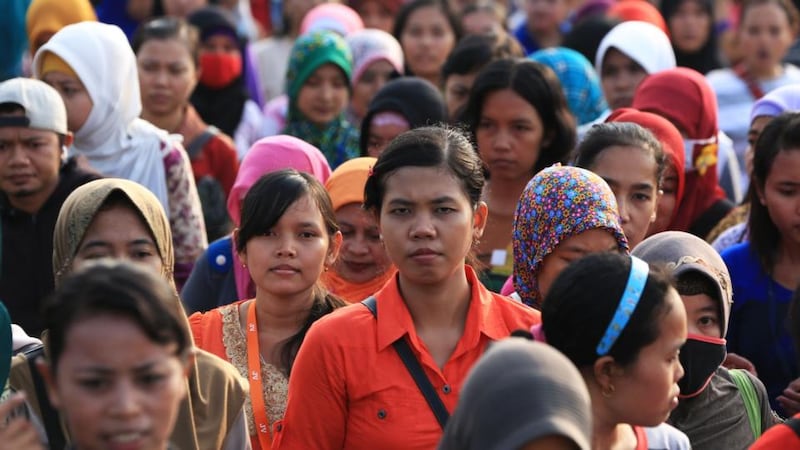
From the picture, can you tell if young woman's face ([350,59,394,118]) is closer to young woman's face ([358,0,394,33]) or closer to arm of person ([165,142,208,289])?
young woman's face ([358,0,394,33])

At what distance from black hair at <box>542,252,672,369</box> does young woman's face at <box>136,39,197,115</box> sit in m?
5.34

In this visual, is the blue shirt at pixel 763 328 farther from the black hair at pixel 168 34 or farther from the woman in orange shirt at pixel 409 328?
the black hair at pixel 168 34

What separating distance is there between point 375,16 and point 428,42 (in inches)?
82.5

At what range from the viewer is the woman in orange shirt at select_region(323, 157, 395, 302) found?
253 inches

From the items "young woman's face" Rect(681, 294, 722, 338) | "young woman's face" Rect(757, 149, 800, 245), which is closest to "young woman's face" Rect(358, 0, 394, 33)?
"young woman's face" Rect(757, 149, 800, 245)

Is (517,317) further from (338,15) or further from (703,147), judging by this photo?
(338,15)

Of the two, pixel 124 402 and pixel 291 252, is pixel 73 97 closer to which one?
pixel 291 252

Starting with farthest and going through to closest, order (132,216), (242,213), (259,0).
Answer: (259,0), (242,213), (132,216)

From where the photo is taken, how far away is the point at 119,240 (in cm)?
501

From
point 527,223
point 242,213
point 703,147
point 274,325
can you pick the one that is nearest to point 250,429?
point 274,325

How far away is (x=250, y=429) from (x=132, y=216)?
2.95ft

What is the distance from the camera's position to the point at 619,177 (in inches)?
246

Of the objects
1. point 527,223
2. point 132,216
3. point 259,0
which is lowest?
point 259,0

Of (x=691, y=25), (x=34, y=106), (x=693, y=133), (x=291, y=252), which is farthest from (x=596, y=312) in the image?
(x=691, y=25)
